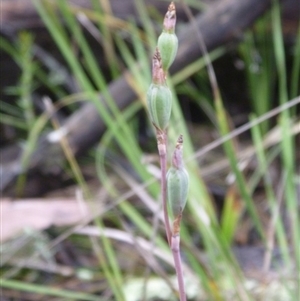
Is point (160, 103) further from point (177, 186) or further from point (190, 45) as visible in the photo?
point (190, 45)

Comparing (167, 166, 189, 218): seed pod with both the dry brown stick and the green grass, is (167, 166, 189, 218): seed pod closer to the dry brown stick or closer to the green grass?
the green grass

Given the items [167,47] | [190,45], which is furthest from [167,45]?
[190,45]

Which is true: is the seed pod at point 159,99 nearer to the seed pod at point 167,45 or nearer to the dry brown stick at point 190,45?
the seed pod at point 167,45

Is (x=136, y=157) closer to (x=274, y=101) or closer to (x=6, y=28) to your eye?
(x=6, y=28)

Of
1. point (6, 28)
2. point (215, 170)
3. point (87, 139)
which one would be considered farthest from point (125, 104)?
point (6, 28)

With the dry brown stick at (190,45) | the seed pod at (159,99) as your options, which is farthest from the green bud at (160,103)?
the dry brown stick at (190,45)

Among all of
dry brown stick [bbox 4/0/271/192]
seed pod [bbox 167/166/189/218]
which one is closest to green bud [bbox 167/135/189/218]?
seed pod [bbox 167/166/189/218]
